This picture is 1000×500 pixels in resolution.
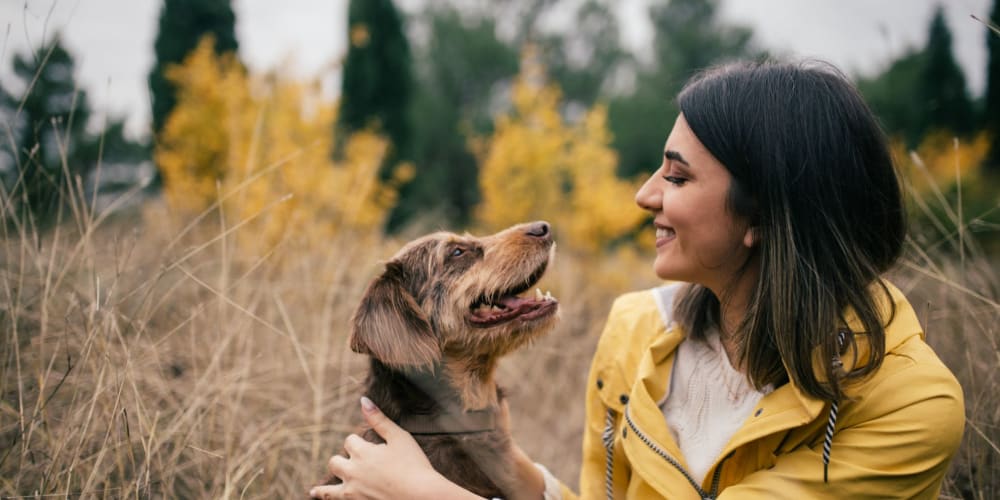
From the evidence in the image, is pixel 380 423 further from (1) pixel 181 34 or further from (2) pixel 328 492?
(1) pixel 181 34

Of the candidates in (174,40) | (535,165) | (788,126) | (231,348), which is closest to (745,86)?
(788,126)

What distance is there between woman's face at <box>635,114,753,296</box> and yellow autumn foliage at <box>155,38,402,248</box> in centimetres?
361

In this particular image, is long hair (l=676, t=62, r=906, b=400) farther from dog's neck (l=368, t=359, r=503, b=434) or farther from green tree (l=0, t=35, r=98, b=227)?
green tree (l=0, t=35, r=98, b=227)

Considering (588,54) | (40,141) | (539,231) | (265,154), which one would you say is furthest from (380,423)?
(588,54)

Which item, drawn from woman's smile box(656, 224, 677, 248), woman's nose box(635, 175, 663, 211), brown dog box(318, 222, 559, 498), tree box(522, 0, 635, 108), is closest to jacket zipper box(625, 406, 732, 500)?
brown dog box(318, 222, 559, 498)

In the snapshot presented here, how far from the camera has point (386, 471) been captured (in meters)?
2.13

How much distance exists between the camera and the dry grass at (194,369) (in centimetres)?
240

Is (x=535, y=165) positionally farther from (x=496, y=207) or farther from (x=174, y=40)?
(x=174, y=40)

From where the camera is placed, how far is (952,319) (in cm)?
347

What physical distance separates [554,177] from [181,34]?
31.6ft

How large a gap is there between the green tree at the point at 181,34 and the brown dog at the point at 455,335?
11375 millimetres

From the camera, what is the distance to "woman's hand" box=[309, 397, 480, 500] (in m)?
2.08

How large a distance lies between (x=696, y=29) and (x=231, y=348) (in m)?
Result: 28.7

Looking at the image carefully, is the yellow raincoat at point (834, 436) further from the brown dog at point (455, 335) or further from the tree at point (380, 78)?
the tree at point (380, 78)
